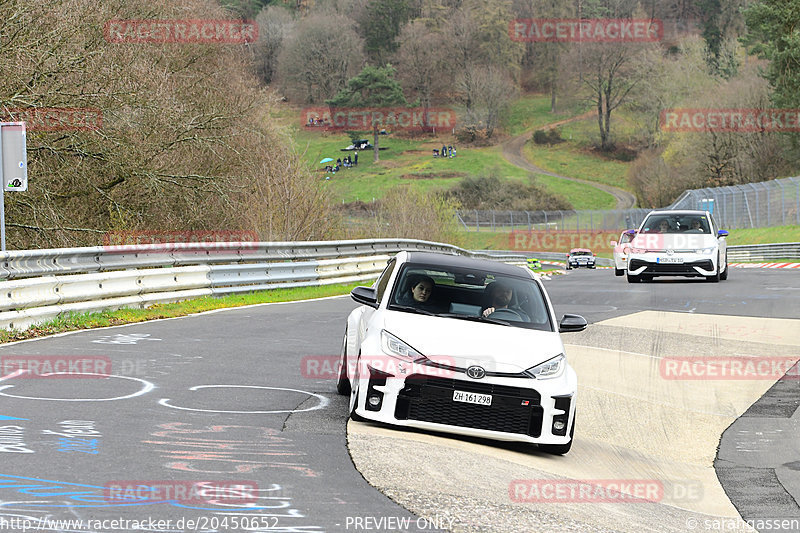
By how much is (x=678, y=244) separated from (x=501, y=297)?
1677cm

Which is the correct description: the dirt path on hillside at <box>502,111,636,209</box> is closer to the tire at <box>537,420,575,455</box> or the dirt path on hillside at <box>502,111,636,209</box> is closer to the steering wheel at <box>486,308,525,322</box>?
the steering wheel at <box>486,308,525,322</box>

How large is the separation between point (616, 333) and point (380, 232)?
930 inches

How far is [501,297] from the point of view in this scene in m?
9.15

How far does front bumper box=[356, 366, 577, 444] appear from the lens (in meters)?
7.71

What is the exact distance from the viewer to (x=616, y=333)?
16.1 metres

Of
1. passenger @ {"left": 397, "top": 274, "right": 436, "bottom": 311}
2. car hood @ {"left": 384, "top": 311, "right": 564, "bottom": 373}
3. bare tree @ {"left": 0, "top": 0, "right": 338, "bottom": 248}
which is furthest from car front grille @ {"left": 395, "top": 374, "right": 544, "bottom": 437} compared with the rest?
bare tree @ {"left": 0, "top": 0, "right": 338, "bottom": 248}

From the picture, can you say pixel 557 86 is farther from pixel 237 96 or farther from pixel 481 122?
pixel 237 96

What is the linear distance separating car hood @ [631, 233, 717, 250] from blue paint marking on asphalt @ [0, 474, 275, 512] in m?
20.8

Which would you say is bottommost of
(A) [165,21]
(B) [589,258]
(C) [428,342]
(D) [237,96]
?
(B) [589,258]

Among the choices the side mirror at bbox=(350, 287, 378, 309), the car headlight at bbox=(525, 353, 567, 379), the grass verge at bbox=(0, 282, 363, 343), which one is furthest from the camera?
the grass verge at bbox=(0, 282, 363, 343)

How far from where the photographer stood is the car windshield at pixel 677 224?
25.1 metres

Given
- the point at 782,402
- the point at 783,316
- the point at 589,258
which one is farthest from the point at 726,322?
the point at 589,258

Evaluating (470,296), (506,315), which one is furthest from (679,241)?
(506,315)

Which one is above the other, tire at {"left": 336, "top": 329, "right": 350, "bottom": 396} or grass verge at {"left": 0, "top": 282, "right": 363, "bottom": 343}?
tire at {"left": 336, "top": 329, "right": 350, "bottom": 396}
